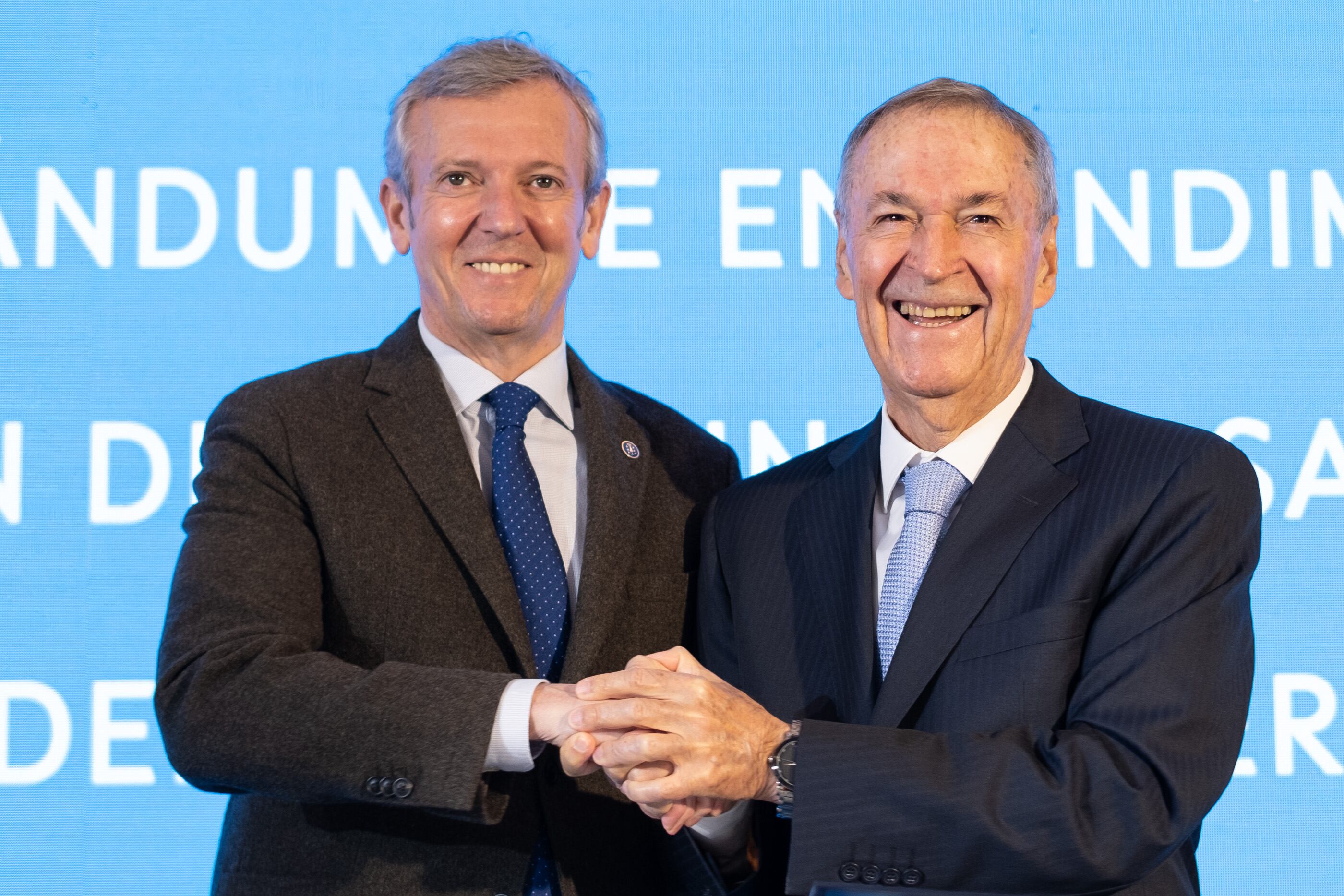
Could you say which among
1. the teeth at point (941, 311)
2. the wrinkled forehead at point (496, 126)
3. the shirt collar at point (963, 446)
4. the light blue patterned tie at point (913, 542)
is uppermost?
the wrinkled forehead at point (496, 126)

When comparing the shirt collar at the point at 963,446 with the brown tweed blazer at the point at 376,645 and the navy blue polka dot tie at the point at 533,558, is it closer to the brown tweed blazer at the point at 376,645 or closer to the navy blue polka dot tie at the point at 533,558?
the brown tweed blazer at the point at 376,645

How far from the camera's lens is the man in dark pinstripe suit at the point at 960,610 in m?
1.65

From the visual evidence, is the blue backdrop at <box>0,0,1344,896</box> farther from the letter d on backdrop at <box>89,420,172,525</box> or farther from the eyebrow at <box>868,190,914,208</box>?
the eyebrow at <box>868,190,914,208</box>

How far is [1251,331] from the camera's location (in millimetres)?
3146

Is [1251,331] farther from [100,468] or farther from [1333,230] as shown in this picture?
[100,468]

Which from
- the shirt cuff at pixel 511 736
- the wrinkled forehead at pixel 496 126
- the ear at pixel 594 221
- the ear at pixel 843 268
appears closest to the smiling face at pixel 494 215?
the wrinkled forehead at pixel 496 126

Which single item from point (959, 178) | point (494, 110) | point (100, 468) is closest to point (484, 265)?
point (494, 110)

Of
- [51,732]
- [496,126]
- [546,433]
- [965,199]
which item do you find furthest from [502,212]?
[51,732]

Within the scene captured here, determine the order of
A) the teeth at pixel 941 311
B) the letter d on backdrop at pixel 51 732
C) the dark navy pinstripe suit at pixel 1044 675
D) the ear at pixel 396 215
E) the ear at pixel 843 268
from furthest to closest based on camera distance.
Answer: the letter d on backdrop at pixel 51 732 < the ear at pixel 396 215 < the ear at pixel 843 268 < the teeth at pixel 941 311 < the dark navy pinstripe suit at pixel 1044 675

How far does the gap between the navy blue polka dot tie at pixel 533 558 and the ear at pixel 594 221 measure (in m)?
0.40

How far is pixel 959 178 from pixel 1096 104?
1411 millimetres

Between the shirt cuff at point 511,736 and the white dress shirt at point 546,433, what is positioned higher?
the white dress shirt at point 546,433

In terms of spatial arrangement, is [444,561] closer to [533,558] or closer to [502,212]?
[533,558]

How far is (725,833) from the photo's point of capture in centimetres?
208
